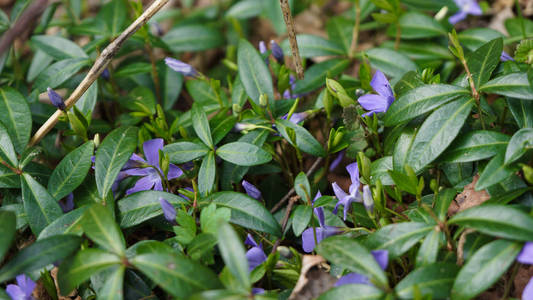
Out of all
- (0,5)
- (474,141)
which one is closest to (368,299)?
(474,141)

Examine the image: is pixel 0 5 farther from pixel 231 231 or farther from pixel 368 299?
pixel 368 299

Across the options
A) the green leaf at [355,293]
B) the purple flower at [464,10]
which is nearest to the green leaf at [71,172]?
the green leaf at [355,293]

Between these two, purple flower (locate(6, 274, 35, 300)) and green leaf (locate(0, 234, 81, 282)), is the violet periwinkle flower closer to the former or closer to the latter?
green leaf (locate(0, 234, 81, 282))

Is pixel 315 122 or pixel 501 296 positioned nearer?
pixel 501 296

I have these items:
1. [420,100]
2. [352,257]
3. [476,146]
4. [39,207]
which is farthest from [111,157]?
[476,146]

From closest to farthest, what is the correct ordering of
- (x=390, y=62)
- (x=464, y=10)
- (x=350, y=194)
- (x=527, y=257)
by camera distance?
1. (x=527, y=257)
2. (x=350, y=194)
3. (x=390, y=62)
4. (x=464, y=10)

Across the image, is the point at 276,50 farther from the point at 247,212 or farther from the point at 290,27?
the point at 247,212

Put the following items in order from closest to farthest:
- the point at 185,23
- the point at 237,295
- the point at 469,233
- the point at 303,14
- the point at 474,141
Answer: the point at 237,295, the point at 469,233, the point at 474,141, the point at 185,23, the point at 303,14
